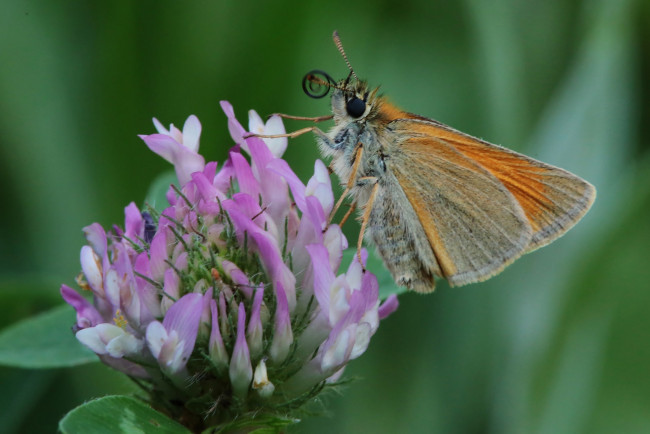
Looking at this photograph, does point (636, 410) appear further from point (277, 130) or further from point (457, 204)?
point (277, 130)

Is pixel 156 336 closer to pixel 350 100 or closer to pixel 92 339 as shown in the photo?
pixel 92 339

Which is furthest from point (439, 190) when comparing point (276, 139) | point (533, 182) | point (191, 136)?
point (191, 136)

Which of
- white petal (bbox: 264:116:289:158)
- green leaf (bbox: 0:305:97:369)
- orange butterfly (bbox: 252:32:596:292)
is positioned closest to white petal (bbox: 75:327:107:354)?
green leaf (bbox: 0:305:97:369)

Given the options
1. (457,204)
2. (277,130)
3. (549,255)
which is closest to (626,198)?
(549,255)

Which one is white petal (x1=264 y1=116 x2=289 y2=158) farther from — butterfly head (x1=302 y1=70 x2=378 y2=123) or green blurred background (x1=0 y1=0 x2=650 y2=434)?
green blurred background (x1=0 y1=0 x2=650 y2=434)

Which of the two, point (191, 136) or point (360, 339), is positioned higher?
point (191, 136)
